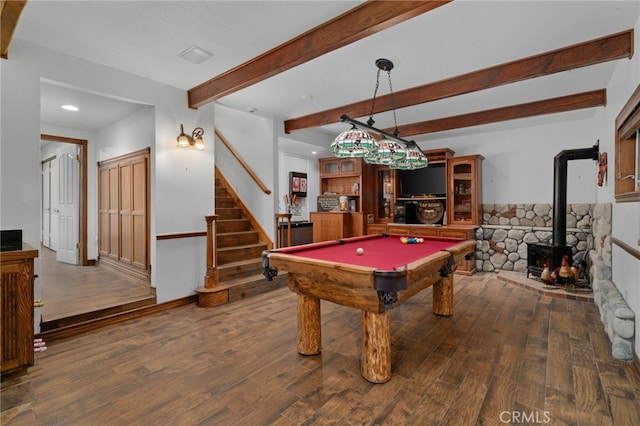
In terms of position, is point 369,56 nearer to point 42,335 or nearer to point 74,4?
point 74,4

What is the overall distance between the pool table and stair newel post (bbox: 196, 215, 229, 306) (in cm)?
161

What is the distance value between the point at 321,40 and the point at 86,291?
158 inches

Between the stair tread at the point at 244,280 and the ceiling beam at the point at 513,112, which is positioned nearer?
the ceiling beam at the point at 513,112

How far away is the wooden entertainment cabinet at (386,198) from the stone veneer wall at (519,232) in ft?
0.90

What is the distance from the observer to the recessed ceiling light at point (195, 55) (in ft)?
9.49

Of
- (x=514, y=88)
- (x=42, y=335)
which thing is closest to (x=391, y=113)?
(x=514, y=88)

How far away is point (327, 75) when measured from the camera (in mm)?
3492

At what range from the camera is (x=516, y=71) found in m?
3.13

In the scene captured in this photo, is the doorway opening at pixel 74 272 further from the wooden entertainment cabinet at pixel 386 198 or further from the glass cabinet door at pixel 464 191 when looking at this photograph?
the glass cabinet door at pixel 464 191

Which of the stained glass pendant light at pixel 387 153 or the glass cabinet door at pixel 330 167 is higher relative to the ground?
the glass cabinet door at pixel 330 167

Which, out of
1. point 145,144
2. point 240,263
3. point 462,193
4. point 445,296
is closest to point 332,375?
point 445,296

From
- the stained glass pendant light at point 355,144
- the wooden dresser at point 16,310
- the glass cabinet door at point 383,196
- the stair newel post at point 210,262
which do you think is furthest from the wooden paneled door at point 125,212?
the glass cabinet door at point 383,196

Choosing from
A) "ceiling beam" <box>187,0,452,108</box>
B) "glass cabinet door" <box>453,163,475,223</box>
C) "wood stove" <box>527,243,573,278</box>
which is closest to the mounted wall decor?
"wood stove" <box>527,243,573,278</box>

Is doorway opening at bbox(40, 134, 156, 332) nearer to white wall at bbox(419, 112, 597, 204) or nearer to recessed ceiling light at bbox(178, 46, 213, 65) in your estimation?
recessed ceiling light at bbox(178, 46, 213, 65)
